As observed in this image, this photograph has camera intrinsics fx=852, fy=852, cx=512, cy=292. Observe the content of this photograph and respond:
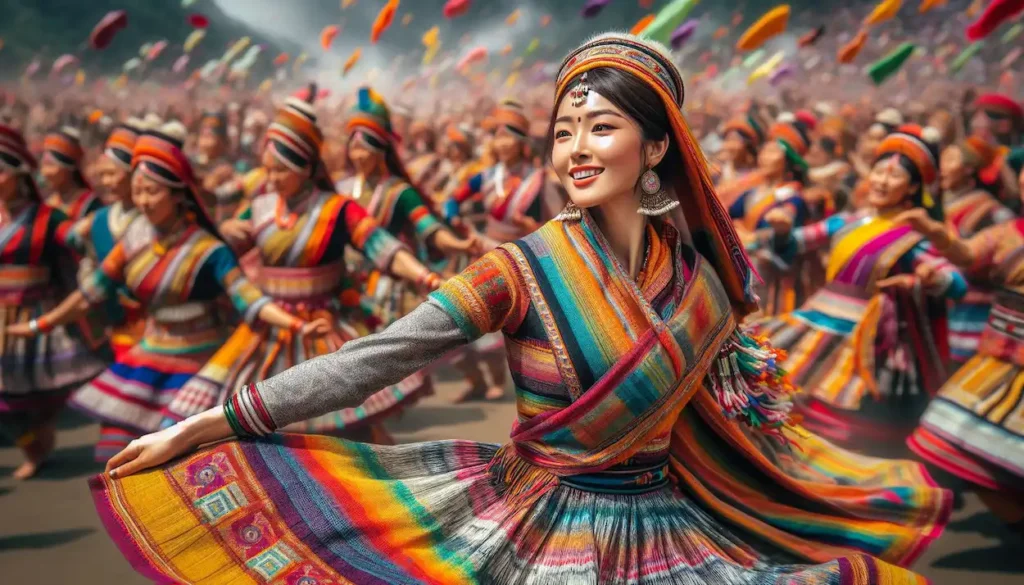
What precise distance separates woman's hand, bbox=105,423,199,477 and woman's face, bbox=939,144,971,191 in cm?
469

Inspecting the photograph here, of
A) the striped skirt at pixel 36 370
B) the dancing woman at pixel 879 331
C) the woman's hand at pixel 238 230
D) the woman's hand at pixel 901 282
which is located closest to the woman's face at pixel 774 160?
the dancing woman at pixel 879 331

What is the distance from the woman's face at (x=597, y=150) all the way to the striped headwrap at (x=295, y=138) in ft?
7.35

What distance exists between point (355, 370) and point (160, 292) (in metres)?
2.25

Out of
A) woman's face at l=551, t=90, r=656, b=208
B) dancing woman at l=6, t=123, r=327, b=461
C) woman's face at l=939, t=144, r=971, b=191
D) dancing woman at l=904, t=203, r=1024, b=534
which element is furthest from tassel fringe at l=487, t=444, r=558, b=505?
woman's face at l=939, t=144, r=971, b=191

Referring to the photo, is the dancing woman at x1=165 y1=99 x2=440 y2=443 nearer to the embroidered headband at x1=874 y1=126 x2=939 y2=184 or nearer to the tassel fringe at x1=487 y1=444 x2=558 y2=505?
the tassel fringe at x1=487 y1=444 x2=558 y2=505

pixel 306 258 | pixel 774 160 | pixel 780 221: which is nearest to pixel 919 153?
pixel 780 221

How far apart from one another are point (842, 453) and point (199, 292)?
265cm

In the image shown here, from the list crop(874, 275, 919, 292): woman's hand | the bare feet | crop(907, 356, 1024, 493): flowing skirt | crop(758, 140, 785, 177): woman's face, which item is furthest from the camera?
crop(758, 140, 785, 177): woman's face

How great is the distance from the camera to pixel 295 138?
388cm

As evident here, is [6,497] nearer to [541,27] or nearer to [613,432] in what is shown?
[613,432]

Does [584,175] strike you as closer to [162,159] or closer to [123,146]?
[162,159]

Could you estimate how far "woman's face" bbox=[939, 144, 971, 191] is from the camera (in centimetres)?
501

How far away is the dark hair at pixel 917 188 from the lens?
4090mm

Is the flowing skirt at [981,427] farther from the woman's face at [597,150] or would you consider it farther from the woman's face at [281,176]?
the woman's face at [281,176]
